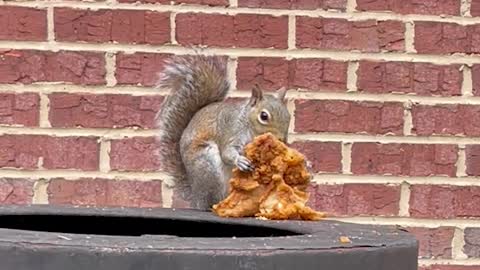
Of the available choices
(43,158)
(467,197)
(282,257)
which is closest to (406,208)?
(467,197)

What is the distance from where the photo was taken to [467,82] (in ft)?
6.18

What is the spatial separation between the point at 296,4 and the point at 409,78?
0.74ft

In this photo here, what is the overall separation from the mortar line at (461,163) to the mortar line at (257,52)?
15 cm

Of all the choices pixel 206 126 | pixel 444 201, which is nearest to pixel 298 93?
pixel 444 201

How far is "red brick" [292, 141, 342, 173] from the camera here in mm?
1820

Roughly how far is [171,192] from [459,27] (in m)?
0.56

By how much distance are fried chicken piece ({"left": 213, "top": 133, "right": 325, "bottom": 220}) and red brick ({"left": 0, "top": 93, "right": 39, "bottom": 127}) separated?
70 cm

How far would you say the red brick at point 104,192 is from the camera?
70.5 inches

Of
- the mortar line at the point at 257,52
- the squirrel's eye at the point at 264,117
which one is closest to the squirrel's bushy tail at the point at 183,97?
the squirrel's eye at the point at 264,117

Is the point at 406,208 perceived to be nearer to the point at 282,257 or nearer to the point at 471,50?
the point at 471,50

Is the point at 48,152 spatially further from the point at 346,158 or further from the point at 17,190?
the point at 346,158

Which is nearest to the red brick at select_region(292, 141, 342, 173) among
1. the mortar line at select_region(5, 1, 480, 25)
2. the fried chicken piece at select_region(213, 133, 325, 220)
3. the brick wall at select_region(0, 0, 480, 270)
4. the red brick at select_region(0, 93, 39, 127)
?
the brick wall at select_region(0, 0, 480, 270)

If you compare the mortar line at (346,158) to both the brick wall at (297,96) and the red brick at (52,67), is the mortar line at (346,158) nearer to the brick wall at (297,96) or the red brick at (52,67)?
the brick wall at (297,96)

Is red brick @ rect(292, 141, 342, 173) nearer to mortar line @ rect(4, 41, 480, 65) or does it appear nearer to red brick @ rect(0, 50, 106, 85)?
mortar line @ rect(4, 41, 480, 65)
